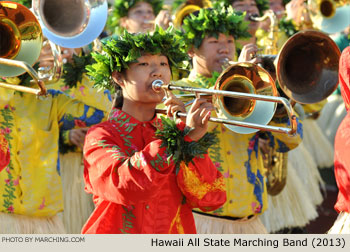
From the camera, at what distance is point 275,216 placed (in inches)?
295

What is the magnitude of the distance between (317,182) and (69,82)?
3.46m

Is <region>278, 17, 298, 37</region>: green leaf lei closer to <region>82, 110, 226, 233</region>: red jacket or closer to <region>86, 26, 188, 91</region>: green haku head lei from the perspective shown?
<region>86, 26, 188, 91</region>: green haku head lei

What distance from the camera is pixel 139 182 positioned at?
395cm

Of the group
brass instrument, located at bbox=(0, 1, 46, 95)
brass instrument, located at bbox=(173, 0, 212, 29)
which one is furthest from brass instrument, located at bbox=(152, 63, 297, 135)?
brass instrument, located at bbox=(173, 0, 212, 29)

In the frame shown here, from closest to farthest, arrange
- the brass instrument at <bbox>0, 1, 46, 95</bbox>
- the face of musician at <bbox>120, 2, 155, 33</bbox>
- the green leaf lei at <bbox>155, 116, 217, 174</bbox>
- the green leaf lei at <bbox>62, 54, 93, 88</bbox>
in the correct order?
the green leaf lei at <bbox>155, 116, 217, 174</bbox> → the brass instrument at <bbox>0, 1, 46, 95</bbox> → the green leaf lei at <bbox>62, 54, 93, 88</bbox> → the face of musician at <bbox>120, 2, 155, 33</bbox>

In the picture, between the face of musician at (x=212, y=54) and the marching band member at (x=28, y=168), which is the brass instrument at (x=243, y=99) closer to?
the face of musician at (x=212, y=54)

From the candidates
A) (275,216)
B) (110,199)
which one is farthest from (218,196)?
(275,216)

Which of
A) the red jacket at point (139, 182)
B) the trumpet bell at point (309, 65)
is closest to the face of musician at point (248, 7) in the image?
the trumpet bell at point (309, 65)

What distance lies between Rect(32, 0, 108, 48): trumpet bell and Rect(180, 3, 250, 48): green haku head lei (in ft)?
2.05

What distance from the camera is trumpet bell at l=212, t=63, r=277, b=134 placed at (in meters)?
4.51

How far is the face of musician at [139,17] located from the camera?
864 centimetres

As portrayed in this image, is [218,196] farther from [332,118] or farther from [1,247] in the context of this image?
[332,118]

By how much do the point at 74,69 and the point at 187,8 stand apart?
2.31 meters

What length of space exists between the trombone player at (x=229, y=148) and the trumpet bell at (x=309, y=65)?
738 mm
